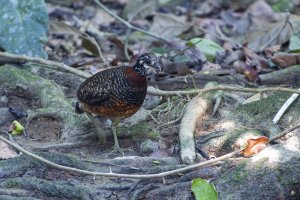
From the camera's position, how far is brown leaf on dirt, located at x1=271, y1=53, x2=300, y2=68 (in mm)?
7273

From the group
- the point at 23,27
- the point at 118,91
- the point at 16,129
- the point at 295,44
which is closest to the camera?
the point at 118,91

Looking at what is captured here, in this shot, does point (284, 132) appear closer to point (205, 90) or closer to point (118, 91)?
point (205, 90)

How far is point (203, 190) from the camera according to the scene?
15.4ft

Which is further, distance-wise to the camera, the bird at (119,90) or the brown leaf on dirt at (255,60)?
the brown leaf on dirt at (255,60)

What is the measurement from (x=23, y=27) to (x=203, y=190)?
3.62 metres

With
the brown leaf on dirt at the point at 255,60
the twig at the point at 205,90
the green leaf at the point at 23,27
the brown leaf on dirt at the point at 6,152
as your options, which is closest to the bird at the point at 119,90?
the twig at the point at 205,90

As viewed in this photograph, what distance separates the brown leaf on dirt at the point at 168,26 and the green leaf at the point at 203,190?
185 inches

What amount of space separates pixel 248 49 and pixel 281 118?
2.47m

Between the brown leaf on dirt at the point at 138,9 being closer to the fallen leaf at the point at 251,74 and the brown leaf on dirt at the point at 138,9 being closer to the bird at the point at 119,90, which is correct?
the fallen leaf at the point at 251,74

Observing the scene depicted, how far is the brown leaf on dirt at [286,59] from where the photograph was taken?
23.9 ft

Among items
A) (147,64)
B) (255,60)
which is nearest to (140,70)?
(147,64)

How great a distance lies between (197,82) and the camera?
720 centimetres

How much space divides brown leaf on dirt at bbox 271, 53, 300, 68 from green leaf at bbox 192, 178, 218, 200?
2967 millimetres

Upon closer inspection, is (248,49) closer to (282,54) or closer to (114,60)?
(282,54)
